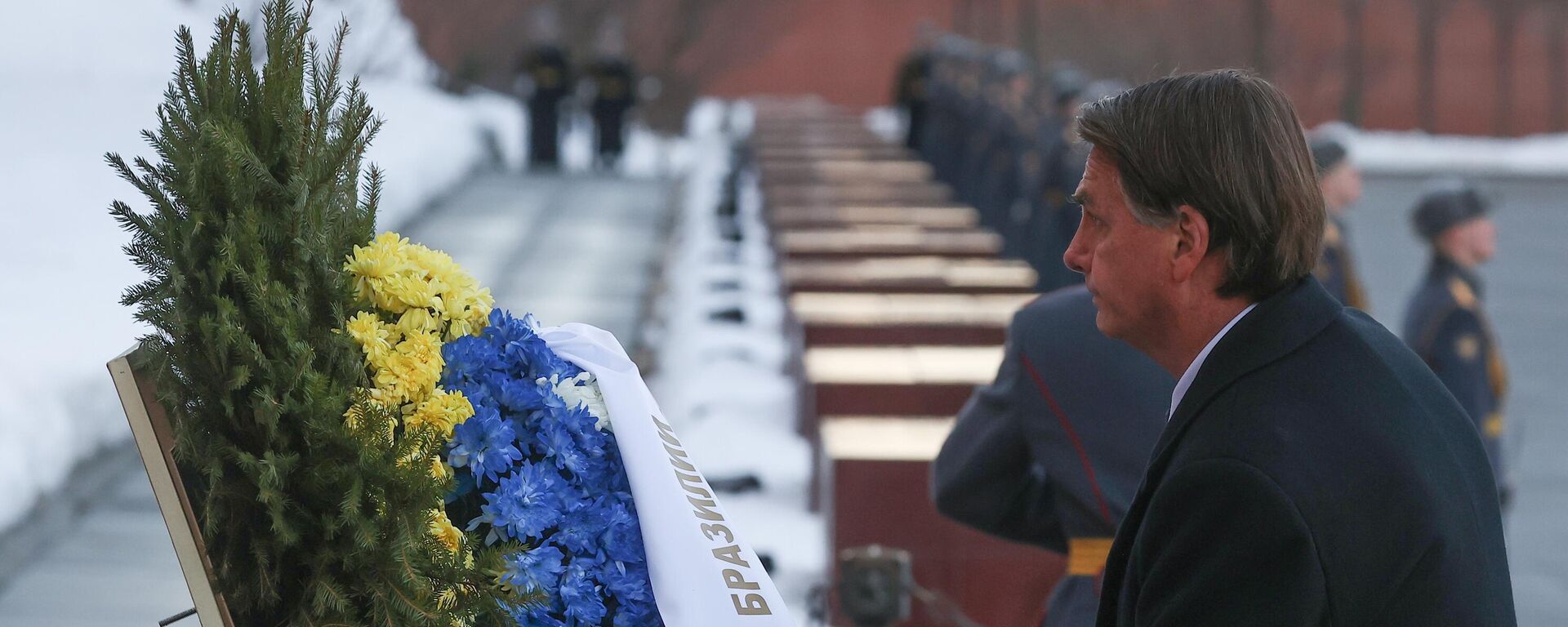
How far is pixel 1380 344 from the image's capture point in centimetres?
150

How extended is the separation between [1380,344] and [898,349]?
4810 mm

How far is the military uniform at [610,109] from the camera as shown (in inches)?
701

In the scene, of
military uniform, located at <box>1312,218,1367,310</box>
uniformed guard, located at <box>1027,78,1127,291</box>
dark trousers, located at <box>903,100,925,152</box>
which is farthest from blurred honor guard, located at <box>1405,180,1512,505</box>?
dark trousers, located at <box>903,100,925,152</box>

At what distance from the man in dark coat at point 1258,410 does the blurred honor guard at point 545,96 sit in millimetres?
16147

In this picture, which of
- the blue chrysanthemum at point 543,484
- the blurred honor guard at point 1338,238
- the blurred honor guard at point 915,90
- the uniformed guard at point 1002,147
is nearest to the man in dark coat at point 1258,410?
the blue chrysanthemum at point 543,484

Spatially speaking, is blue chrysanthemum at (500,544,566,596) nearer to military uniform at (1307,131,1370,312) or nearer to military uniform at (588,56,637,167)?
military uniform at (1307,131,1370,312)

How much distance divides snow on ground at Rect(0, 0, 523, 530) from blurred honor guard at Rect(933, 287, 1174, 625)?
2309 millimetres

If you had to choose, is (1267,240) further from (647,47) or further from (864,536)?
(647,47)

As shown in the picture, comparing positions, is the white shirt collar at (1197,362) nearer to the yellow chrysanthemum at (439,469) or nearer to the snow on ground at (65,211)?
the yellow chrysanthemum at (439,469)

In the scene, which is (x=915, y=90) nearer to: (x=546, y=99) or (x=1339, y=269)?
(x=546, y=99)

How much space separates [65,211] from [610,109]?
11.6 metres

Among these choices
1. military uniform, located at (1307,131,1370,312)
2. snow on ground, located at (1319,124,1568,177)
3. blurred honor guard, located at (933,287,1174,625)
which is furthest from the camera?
snow on ground, located at (1319,124,1568,177)

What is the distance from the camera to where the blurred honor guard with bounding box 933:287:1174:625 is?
2.61m

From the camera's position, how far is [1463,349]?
201 inches
